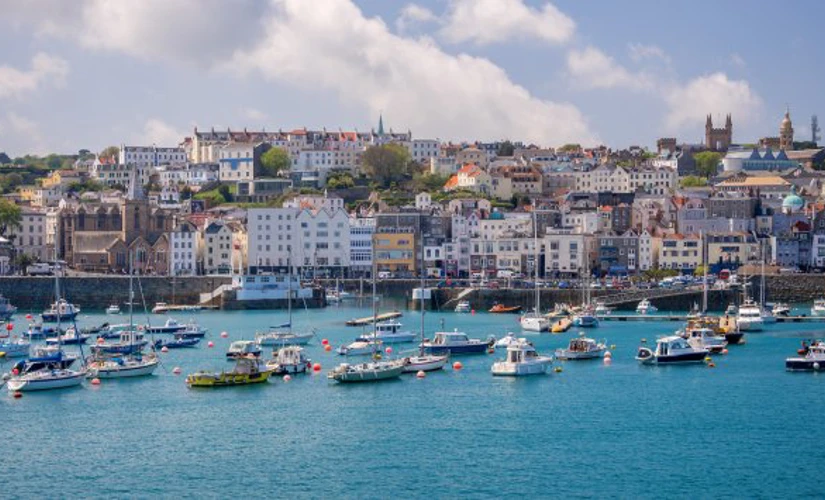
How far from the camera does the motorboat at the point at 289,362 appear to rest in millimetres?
44094

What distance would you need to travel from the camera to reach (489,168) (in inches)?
4749

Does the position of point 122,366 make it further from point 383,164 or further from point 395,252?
point 383,164

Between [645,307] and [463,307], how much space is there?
892cm

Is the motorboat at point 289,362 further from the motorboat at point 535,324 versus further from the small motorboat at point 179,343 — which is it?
the motorboat at point 535,324

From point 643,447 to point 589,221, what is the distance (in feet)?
204

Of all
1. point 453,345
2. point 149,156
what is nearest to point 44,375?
point 453,345

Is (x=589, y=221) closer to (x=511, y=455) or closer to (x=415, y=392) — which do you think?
(x=415, y=392)

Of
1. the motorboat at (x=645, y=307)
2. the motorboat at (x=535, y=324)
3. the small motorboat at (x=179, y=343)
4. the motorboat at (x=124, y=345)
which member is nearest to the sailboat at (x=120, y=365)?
the motorboat at (x=124, y=345)

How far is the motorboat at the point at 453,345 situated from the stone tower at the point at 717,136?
96.0 m

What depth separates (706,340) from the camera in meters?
50.5

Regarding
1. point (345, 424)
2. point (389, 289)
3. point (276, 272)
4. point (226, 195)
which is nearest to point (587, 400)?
point (345, 424)

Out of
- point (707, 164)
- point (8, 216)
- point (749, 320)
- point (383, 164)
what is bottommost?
point (749, 320)

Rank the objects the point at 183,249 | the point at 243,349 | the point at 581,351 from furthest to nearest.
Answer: the point at 183,249 < the point at 581,351 < the point at 243,349

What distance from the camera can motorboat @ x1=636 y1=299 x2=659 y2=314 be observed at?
7038cm
